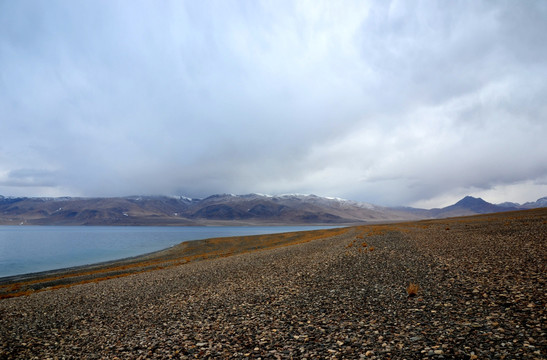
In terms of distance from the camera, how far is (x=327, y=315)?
1070cm

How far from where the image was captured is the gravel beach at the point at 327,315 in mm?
7465

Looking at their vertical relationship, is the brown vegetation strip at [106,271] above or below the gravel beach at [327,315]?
below

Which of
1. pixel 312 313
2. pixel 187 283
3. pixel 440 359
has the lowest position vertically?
pixel 187 283

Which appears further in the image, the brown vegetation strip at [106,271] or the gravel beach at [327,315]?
the brown vegetation strip at [106,271]

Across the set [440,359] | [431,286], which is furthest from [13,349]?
[431,286]

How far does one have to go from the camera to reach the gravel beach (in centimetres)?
746

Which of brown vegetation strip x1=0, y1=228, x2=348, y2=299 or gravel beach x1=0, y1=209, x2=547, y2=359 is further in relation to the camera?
brown vegetation strip x1=0, y1=228, x2=348, y2=299

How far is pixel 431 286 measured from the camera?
12438mm

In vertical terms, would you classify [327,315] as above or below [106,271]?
above

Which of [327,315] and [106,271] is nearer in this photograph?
[327,315]

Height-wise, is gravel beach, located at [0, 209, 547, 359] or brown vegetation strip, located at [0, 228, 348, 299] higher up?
gravel beach, located at [0, 209, 547, 359]

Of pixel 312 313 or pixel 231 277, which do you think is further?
pixel 231 277

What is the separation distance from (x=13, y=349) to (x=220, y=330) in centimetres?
888

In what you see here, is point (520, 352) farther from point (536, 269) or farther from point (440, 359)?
point (536, 269)
